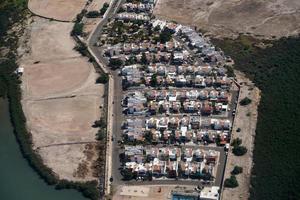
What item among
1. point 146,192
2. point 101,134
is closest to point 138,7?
point 101,134

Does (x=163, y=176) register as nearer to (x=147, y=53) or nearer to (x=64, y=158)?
(x=64, y=158)

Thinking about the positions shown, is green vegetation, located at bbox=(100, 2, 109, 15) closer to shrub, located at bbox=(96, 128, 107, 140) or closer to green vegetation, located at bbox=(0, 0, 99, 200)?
green vegetation, located at bbox=(0, 0, 99, 200)

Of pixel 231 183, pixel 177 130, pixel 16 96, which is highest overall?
pixel 177 130

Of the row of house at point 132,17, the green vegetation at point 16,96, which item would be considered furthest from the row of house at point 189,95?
the row of house at point 132,17

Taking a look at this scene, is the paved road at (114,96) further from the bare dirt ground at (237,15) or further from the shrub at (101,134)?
the bare dirt ground at (237,15)

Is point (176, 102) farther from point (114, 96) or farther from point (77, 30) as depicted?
point (77, 30)

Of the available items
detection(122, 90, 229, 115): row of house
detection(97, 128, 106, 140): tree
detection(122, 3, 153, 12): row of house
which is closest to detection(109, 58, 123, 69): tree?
detection(122, 90, 229, 115): row of house
